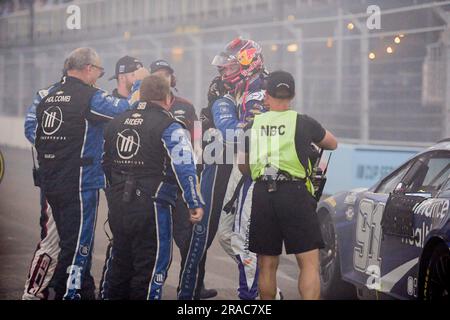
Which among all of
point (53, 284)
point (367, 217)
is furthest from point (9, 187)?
point (367, 217)

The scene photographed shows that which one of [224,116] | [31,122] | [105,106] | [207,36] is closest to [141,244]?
[105,106]

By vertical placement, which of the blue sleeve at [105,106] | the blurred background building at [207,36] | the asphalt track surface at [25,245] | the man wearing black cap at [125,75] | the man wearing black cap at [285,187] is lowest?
the asphalt track surface at [25,245]

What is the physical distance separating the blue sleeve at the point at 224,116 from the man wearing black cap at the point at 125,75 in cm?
85

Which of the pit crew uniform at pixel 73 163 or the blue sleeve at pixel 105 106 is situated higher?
the blue sleeve at pixel 105 106

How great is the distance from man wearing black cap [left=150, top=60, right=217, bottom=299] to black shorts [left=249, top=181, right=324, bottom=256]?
137 centimetres

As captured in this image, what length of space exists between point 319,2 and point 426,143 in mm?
3400

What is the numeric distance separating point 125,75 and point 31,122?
3.11 ft

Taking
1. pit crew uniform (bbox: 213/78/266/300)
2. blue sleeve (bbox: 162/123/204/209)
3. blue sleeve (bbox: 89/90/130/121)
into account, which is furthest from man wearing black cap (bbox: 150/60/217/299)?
blue sleeve (bbox: 162/123/204/209)

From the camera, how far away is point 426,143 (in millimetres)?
13844

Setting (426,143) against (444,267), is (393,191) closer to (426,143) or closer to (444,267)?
(444,267)

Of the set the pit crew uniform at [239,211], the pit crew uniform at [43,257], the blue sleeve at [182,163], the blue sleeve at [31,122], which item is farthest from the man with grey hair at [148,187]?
the blue sleeve at [31,122]

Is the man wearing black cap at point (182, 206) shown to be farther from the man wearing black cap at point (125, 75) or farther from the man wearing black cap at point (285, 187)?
the man wearing black cap at point (285, 187)

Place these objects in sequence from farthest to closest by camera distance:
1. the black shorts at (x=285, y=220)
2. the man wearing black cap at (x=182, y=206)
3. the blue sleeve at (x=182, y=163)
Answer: the man wearing black cap at (x=182, y=206) → the blue sleeve at (x=182, y=163) → the black shorts at (x=285, y=220)

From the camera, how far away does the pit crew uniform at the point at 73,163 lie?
8562mm
